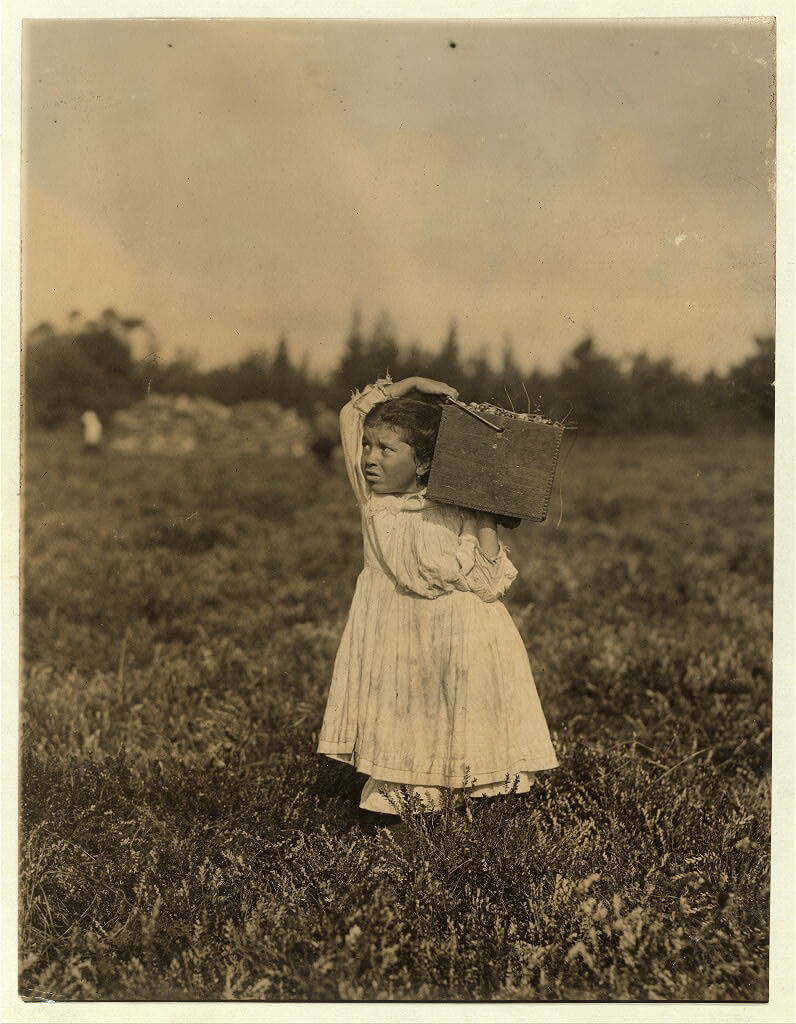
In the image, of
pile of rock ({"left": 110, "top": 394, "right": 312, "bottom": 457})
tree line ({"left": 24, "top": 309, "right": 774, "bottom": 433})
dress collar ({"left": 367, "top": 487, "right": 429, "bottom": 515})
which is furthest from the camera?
pile of rock ({"left": 110, "top": 394, "right": 312, "bottom": 457})

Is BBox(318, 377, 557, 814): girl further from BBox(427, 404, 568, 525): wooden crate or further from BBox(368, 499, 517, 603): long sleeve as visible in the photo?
BBox(427, 404, 568, 525): wooden crate

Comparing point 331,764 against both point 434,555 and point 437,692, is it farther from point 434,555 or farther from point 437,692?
point 434,555

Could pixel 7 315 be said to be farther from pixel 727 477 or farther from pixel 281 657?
pixel 727 477

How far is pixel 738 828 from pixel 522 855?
4.58 feet

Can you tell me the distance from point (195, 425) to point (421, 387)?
16.1ft

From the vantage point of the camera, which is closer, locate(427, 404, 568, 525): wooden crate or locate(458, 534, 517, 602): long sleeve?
locate(427, 404, 568, 525): wooden crate

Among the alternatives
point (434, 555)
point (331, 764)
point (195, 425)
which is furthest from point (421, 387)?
point (195, 425)

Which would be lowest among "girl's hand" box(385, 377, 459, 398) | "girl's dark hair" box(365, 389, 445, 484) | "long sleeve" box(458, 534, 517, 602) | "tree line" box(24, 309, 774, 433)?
"long sleeve" box(458, 534, 517, 602)

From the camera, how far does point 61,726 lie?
19.8 ft

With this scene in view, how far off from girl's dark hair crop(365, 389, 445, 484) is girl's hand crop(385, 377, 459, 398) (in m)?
0.04

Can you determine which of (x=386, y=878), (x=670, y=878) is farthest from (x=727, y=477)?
(x=386, y=878)

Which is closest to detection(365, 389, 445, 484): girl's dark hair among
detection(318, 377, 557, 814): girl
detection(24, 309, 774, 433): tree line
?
detection(318, 377, 557, 814): girl

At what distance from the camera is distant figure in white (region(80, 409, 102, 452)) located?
29.2 feet

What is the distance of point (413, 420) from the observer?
4523 millimetres
